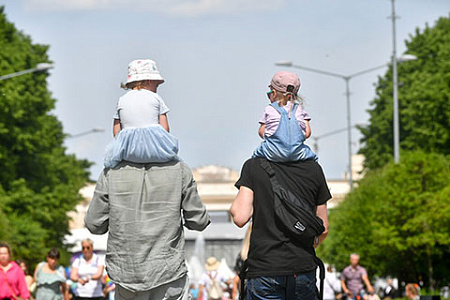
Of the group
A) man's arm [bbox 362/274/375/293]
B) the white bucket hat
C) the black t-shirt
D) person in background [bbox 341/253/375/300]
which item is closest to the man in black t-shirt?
the black t-shirt

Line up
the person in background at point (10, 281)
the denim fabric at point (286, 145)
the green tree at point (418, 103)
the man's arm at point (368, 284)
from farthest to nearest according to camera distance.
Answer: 1. the green tree at point (418, 103)
2. the man's arm at point (368, 284)
3. the person in background at point (10, 281)
4. the denim fabric at point (286, 145)

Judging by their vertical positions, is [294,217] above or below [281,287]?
above

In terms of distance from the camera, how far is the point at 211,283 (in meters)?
25.9

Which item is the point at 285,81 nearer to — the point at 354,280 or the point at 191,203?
the point at 191,203

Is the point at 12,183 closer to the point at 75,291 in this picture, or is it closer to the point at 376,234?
the point at 376,234

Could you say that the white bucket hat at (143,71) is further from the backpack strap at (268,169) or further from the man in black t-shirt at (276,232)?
the backpack strap at (268,169)

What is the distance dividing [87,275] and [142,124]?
8.50m

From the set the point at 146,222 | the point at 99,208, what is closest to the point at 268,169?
the point at 146,222

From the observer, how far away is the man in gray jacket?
326 inches

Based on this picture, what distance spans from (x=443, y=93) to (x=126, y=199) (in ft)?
151

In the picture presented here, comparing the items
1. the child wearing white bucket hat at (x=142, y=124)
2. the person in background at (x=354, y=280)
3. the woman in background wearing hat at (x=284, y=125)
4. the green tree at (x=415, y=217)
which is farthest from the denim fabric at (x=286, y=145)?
the green tree at (x=415, y=217)

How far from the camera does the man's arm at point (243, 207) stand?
26.0ft

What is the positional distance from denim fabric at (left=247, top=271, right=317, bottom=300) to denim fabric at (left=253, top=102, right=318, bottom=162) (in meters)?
0.74

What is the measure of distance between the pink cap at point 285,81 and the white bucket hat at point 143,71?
2.96 ft
